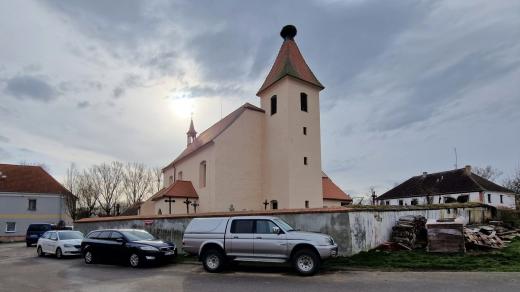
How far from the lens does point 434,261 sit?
1327 cm

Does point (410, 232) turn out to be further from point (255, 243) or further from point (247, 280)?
point (247, 280)

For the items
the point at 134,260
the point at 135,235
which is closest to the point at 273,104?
the point at 135,235

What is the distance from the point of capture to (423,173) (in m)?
60.6

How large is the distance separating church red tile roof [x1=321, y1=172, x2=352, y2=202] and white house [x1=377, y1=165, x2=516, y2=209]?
11.3 metres

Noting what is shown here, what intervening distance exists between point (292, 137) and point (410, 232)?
16011 mm

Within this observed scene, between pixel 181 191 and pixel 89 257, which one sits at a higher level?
pixel 181 191

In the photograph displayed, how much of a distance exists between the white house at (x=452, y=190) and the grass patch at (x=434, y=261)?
3225cm

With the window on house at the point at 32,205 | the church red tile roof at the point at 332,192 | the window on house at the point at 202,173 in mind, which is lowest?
the window on house at the point at 32,205

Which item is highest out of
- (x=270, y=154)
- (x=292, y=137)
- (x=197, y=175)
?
(x=292, y=137)

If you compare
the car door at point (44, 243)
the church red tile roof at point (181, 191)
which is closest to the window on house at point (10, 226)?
the church red tile roof at point (181, 191)

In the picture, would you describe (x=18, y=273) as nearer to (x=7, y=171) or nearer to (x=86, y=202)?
(x=7, y=171)

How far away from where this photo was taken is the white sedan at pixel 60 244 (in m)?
20.0

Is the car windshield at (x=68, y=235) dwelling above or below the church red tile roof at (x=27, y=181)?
below

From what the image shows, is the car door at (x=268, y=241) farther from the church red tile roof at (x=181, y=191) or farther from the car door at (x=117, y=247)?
the church red tile roof at (x=181, y=191)
